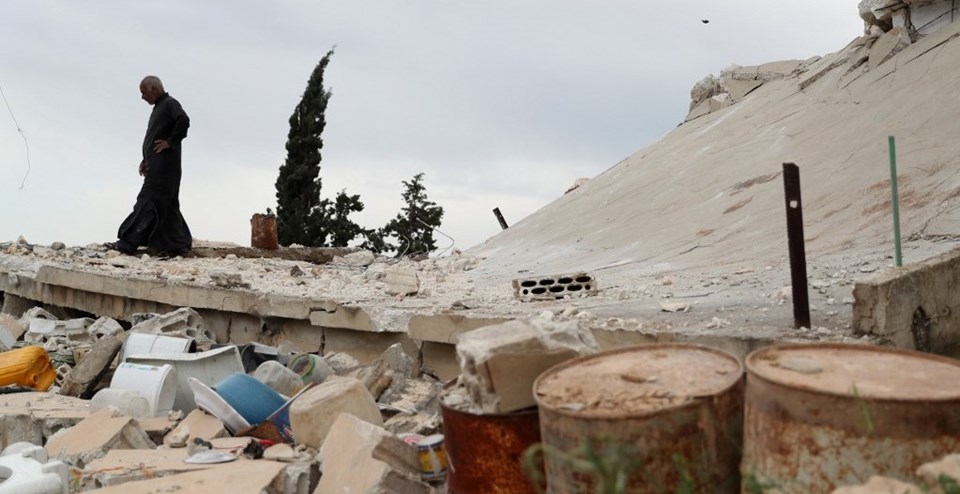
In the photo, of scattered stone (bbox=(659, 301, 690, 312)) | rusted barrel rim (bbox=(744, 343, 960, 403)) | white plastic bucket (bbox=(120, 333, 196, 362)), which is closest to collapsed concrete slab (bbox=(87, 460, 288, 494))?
rusted barrel rim (bbox=(744, 343, 960, 403))

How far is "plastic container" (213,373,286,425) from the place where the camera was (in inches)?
158

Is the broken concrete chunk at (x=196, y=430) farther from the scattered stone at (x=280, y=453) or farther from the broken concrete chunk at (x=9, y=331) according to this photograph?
the broken concrete chunk at (x=9, y=331)

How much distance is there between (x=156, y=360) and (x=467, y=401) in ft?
10.2

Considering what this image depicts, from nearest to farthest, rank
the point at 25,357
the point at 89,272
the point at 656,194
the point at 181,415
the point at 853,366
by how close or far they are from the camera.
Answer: the point at 853,366
the point at 181,415
the point at 25,357
the point at 89,272
the point at 656,194

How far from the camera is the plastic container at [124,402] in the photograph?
4570 mm

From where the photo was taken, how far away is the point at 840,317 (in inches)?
144

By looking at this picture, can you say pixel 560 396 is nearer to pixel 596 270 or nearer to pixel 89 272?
pixel 596 270

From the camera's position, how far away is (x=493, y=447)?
2.39 meters

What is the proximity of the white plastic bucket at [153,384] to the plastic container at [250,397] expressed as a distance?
2.64 ft

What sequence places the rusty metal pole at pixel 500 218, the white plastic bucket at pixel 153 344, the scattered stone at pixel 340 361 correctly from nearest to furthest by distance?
1. the scattered stone at pixel 340 361
2. the white plastic bucket at pixel 153 344
3. the rusty metal pole at pixel 500 218

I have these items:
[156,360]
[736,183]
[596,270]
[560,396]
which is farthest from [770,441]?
[736,183]

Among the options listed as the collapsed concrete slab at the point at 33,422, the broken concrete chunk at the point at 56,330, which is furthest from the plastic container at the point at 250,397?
the broken concrete chunk at the point at 56,330

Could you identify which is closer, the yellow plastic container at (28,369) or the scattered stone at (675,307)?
the scattered stone at (675,307)

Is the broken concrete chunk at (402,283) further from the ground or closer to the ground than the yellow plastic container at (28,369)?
further from the ground
